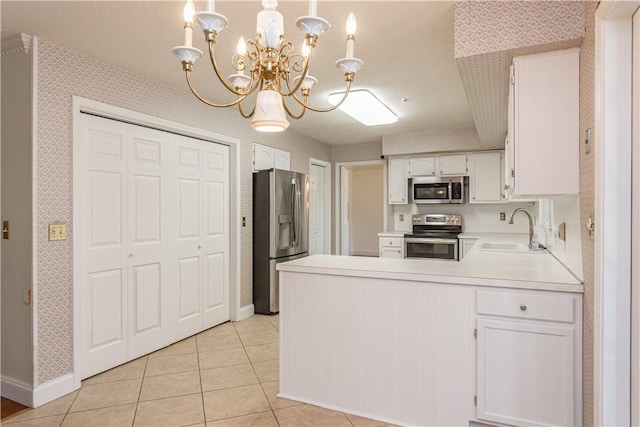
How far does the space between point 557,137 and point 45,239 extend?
3.05 metres

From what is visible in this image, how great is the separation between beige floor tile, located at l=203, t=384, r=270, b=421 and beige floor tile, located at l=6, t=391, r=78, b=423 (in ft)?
2.75

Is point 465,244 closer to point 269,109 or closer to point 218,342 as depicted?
point 218,342

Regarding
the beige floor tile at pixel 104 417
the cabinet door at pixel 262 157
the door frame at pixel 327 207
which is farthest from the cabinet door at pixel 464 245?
the beige floor tile at pixel 104 417

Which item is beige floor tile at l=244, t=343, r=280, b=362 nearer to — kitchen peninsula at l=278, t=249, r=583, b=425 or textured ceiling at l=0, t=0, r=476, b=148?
kitchen peninsula at l=278, t=249, r=583, b=425

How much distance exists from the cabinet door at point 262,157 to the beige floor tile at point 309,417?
2827 mm

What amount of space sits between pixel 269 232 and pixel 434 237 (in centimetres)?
239

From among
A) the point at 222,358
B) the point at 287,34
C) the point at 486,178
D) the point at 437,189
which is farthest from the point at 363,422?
the point at 486,178

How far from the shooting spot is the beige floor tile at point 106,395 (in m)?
2.45

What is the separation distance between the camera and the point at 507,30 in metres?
1.99

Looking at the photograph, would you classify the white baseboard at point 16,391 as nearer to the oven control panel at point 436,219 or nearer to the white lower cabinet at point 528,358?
the white lower cabinet at point 528,358

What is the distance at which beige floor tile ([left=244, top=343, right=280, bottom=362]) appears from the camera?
3.19m

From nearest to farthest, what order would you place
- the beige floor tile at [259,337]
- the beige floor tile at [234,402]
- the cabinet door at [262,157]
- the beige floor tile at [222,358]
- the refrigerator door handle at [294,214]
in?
the beige floor tile at [234,402] < the beige floor tile at [222,358] < the beige floor tile at [259,337] < the cabinet door at [262,157] < the refrigerator door handle at [294,214]

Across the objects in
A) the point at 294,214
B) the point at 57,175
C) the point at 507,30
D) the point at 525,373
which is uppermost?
the point at 507,30

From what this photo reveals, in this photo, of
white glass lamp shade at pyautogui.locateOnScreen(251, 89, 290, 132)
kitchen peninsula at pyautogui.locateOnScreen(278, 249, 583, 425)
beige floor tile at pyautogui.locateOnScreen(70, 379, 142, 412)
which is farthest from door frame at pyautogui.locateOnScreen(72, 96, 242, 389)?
white glass lamp shade at pyautogui.locateOnScreen(251, 89, 290, 132)
